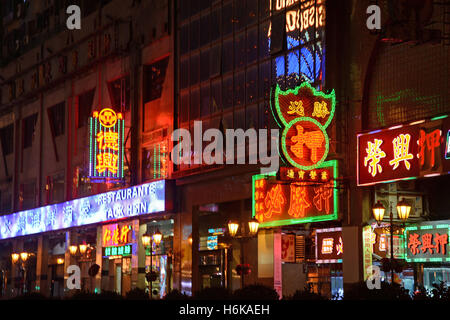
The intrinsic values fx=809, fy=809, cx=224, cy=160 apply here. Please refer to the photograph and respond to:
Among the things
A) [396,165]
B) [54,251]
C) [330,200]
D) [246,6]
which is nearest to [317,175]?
[330,200]

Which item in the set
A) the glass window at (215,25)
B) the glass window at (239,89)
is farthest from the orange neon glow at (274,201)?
the glass window at (215,25)

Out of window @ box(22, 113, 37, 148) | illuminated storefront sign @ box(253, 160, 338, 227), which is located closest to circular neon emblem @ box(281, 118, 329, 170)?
illuminated storefront sign @ box(253, 160, 338, 227)

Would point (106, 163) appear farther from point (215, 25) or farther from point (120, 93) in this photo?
point (215, 25)

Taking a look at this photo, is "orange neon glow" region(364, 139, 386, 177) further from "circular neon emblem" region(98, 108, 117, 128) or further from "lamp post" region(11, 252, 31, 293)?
"lamp post" region(11, 252, 31, 293)

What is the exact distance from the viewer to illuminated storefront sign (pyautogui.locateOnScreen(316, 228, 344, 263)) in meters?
32.4

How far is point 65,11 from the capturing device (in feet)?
189

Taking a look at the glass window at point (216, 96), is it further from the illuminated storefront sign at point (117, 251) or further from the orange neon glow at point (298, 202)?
the illuminated storefront sign at point (117, 251)

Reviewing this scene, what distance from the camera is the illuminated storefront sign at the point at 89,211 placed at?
43.3m

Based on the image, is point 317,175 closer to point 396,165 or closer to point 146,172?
point 396,165

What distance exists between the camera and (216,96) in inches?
Answer: 1587
